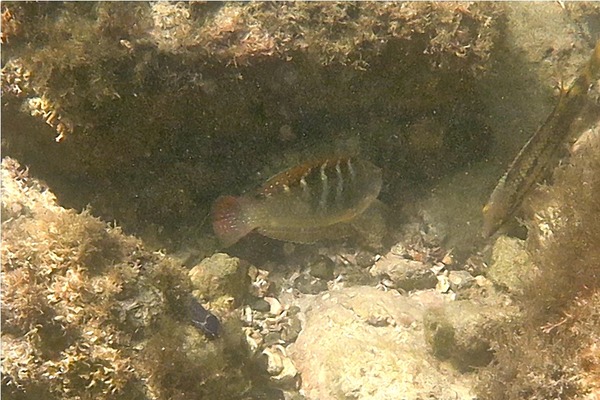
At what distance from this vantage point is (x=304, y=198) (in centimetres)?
Answer: 357

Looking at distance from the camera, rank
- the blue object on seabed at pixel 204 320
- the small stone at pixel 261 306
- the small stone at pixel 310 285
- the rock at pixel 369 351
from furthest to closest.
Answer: the small stone at pixel 310 285, the small stone at pixel 261 306, the rock at pixel 369 351, the blue object on seabed at pixel 204 320

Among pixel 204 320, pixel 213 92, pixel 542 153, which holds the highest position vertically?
pixel 213 92

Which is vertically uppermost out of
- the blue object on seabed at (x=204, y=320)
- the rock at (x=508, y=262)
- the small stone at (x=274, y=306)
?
the rock at (x=508, y=262)

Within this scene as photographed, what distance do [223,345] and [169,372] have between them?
0.41 m

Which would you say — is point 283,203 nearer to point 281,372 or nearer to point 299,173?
point 299,173

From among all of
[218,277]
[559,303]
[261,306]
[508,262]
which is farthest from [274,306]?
[559,303]

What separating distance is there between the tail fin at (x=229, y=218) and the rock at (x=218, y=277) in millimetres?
260

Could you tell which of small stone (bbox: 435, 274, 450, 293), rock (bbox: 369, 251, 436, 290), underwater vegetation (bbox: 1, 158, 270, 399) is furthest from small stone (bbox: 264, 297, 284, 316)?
small stone (bbox: 435, 274, 450, 293)

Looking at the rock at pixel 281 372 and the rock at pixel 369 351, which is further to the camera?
the rock at pixel 281 372

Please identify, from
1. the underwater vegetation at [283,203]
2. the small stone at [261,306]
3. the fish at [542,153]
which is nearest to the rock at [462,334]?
the underwater vegetation at [283,203]

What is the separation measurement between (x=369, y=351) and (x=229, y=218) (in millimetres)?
1370

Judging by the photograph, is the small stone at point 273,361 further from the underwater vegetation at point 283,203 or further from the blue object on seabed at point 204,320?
the blue object on seabed at point 204,320

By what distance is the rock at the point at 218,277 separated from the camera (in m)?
3.83

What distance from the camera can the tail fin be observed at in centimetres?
371
